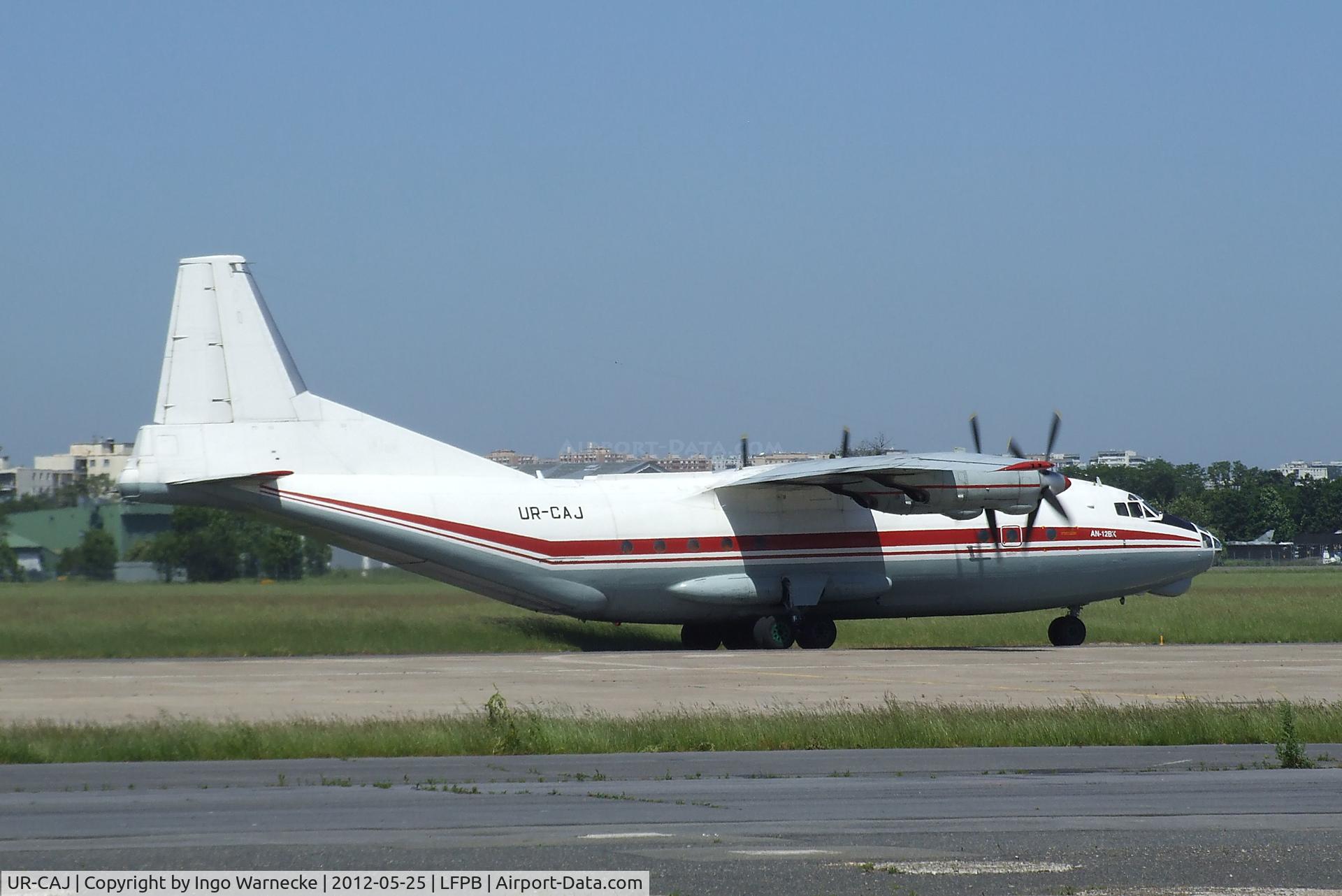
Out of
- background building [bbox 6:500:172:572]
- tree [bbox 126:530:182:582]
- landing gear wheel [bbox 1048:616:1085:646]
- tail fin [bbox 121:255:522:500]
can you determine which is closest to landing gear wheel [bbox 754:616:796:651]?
landing gear wheel [bbox 1048:616:1085:646]

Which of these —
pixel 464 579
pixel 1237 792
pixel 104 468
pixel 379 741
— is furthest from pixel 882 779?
pixel 104 468

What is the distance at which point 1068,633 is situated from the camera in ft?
119

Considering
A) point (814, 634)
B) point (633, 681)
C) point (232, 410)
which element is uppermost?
point (232, 410)

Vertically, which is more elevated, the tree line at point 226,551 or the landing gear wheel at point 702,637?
the tree line at point 226,551

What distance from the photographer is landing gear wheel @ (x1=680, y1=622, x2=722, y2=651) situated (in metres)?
35.2

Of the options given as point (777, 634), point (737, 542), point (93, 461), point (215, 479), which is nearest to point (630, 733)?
point (215, 479)

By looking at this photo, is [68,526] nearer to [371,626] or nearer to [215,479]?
[371,626]

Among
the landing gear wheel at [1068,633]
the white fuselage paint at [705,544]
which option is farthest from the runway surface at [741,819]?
the landing gear wheel at [1068,633]

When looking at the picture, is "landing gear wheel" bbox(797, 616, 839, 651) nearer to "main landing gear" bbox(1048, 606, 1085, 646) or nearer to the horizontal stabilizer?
"main landing gear" bbox(1048, 606, 1085, 646)

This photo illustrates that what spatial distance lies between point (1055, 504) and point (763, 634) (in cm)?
739

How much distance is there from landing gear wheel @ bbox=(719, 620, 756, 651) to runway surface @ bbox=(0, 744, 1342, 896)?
18.5m

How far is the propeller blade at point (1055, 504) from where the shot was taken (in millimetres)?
31652

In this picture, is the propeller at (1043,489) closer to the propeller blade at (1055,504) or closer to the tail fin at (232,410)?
the propeller blade at (1055,504)

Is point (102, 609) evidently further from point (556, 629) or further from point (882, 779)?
point (882, 779)
